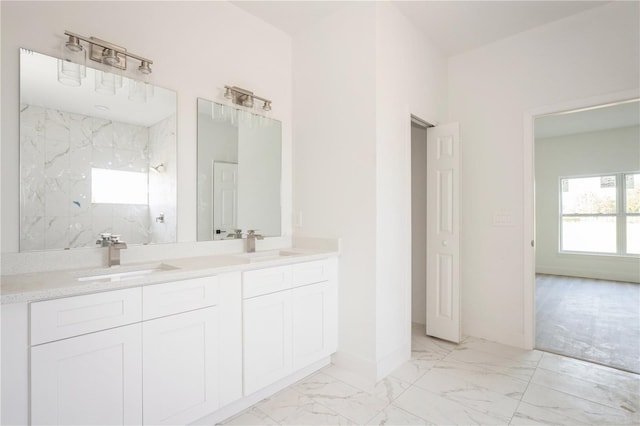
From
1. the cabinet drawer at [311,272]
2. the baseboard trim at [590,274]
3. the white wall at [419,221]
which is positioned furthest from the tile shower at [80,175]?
the baseboard trim at [590,274]

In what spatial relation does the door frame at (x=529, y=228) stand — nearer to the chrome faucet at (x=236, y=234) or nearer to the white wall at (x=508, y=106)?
the white wall at (x=508, y=106)

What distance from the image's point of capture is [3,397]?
1.20 m

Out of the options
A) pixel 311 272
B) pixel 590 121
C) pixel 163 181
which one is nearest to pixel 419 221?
pixel 311 272

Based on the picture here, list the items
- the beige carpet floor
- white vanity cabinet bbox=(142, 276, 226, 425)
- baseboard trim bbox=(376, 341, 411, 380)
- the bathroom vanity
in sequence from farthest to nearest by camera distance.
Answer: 1. the beige carpet floor
2. baseboard trim bbox=(376, 341, 411, 380)
3. white vanity cabinet bbox=(142, 276, 226, 425)
4. the bathroom vanity

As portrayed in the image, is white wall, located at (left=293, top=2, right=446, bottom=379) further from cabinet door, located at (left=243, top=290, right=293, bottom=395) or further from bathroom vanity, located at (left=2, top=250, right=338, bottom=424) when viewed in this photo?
cabinet door, located at (left=243, top=290, right=293, bottom=395)

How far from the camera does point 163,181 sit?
210cm

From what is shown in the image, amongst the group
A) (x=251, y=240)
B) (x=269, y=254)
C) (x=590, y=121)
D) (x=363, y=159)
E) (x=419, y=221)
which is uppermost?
(x=590, y=121)

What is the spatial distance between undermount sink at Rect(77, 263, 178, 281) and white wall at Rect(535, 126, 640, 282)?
728 centimetres

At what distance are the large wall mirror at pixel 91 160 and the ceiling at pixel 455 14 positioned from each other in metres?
1.16

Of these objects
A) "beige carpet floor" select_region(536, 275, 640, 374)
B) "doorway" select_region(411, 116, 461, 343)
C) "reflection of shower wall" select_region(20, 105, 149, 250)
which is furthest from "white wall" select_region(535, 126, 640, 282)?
"reflection of shower wall" select_region(20, 105, 149, 250)

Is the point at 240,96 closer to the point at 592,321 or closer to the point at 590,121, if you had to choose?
the point at 592,321

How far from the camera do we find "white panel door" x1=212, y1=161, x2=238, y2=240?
2389mm

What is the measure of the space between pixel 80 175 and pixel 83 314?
842mm

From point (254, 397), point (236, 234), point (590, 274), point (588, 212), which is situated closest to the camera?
point (254, 397)
